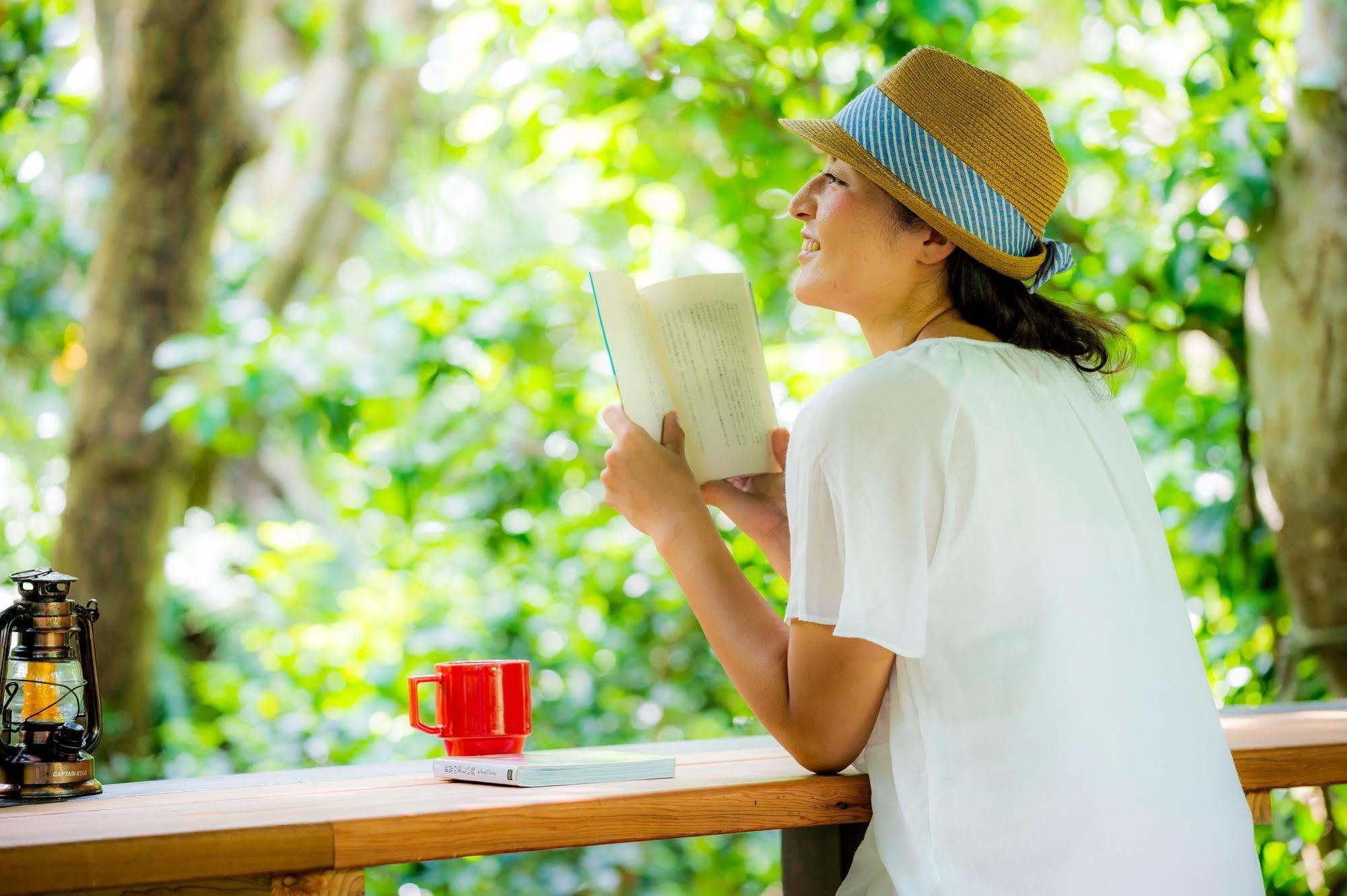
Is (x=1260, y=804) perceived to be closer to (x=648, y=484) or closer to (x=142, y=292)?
(x=648, y=484)

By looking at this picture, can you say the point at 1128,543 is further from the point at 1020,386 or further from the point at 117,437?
the point at 117,437

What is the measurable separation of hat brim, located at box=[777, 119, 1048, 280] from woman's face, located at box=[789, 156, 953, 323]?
23 mm

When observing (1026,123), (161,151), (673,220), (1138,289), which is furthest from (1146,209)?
(161,151)

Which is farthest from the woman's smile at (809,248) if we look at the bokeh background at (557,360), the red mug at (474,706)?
the bokeh background at (557,360)

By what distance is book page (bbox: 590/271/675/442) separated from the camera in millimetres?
1361

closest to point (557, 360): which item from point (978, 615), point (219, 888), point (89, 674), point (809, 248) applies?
point (809, 248)

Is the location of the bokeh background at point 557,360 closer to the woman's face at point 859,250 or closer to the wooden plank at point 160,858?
the woman's face at point 859,250

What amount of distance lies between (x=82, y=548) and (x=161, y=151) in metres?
1.05

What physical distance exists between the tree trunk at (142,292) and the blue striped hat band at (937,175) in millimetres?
2265

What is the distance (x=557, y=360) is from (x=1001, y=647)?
2.07 meters

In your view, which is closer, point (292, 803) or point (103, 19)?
point (292, 803)

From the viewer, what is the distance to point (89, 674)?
1185 millimetres

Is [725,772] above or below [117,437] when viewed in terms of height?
below

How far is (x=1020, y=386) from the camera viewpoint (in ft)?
3.92
